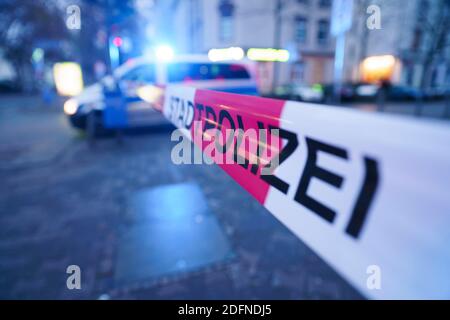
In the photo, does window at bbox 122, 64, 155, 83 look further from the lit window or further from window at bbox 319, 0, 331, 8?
window at bbox 319, 0, 331, 8

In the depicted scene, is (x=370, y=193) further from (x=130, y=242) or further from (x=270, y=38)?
(x=270, y=38)

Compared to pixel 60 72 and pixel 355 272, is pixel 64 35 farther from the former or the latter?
pixel 355 272

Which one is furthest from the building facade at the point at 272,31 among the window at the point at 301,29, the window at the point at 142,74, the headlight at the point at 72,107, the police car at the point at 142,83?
the headlight at the point at 72,107

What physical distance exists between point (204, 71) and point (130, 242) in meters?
6.56

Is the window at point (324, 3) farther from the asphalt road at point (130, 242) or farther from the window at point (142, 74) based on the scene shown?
the asphalt road at point (130, 242)

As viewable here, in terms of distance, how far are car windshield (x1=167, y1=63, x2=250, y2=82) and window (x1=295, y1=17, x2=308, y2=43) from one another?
64.4 feet

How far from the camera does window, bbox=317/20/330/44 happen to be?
25.5 m

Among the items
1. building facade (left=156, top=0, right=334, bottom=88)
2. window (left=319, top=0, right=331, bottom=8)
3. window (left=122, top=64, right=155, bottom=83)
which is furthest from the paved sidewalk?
window (left=319, top=0, right=331, bottom=8)

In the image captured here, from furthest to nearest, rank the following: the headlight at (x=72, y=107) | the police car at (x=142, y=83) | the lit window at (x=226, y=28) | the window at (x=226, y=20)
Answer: the lit window at (x=226, y=28) < the window at (x=226, y=20) < the headlight at (x=72, y=107) < the police car at (x=142, y=83)

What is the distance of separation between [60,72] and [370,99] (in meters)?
21.1

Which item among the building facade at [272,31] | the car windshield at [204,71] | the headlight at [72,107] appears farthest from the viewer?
the building facade at [272,31]

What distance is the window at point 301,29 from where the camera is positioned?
2467cm

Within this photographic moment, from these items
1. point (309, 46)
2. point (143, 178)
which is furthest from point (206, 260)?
point (309, 46)
